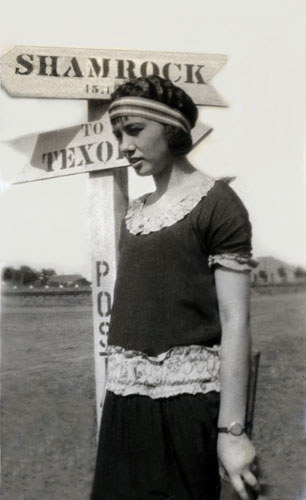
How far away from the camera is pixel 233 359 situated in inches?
62.7

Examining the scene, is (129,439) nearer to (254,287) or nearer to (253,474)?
(253,474)

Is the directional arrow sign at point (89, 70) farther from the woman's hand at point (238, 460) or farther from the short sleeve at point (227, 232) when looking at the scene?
the woman's hand at point (238, 460)

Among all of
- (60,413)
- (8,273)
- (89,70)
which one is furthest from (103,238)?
(60,413)

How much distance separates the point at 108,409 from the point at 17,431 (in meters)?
1.09

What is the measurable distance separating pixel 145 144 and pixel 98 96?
0.53m

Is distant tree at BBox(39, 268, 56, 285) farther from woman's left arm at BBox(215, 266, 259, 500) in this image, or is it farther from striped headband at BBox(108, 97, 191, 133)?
woman's left arm at BBox(215, 266, 259, 500)

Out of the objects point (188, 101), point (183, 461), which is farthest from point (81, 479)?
point (188, 101)

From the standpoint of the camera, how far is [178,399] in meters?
1.66

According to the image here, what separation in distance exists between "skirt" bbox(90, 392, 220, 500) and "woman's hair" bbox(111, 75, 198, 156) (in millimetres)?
637

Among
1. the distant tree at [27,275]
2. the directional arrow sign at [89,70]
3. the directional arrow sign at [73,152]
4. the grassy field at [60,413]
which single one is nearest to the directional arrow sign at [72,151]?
the directional arrow sign at [73,152]

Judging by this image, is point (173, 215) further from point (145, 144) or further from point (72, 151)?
point (72, 151)

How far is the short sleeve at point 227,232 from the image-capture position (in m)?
1.61

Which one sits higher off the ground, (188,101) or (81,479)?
(188,101)

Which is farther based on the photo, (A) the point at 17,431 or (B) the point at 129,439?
(A) the point at 17,431
